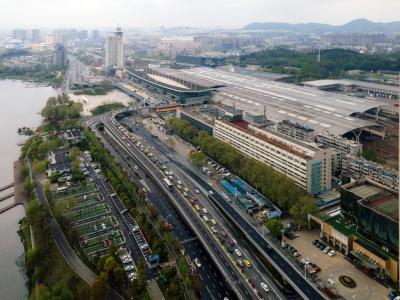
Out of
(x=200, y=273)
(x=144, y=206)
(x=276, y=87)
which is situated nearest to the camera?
(x=200, y=273)

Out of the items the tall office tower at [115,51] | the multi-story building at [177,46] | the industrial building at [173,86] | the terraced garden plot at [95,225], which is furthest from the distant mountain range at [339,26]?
the terraced garden plot at [95,225]

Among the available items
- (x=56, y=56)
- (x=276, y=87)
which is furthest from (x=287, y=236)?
(x=56, y=56)

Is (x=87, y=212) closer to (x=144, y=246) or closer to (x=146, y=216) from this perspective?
(x=146, y=216)

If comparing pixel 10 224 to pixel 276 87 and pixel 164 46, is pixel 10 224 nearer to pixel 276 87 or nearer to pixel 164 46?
pixel 276 87

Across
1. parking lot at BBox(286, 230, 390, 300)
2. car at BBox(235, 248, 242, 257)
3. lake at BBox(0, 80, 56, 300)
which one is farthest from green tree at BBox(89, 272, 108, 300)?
parking lot at BBox(286, 230, 390, 300)

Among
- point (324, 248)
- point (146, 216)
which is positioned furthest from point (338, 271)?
point (146, 216)

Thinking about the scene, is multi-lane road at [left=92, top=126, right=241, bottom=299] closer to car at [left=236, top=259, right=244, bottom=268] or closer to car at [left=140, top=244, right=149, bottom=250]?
car at [left=236, top=259, right=244, bottom=268]
